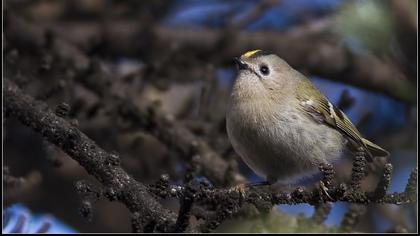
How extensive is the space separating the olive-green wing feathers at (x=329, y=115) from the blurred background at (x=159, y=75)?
12cm

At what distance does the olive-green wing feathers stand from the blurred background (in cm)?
12

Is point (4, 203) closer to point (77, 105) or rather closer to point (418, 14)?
point (77, 105)

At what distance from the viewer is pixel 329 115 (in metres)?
2.26

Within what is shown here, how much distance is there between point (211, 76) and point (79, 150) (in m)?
1.16

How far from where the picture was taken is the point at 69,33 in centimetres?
345

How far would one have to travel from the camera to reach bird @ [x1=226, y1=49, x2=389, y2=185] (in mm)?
1981

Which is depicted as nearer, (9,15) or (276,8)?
(9,15)

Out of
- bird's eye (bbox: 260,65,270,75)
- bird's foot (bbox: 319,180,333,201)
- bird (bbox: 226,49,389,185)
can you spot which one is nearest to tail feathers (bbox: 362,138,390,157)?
bird (bbox: 226,49,389,185)

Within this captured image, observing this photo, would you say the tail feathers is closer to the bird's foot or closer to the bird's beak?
the bird's beak

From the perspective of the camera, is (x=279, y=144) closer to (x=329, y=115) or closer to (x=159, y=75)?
(x=329, y=115)

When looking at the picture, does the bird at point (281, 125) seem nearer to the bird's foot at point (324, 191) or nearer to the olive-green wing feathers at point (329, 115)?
the olive-green wing feathers at point (329, 115)

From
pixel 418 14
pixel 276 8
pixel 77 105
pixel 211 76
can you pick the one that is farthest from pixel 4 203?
pixel 276 8

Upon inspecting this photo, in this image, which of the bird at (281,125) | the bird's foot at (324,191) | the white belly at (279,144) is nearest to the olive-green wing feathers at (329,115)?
the bird at (281,125)

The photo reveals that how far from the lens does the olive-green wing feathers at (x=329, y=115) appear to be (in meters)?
2.17
